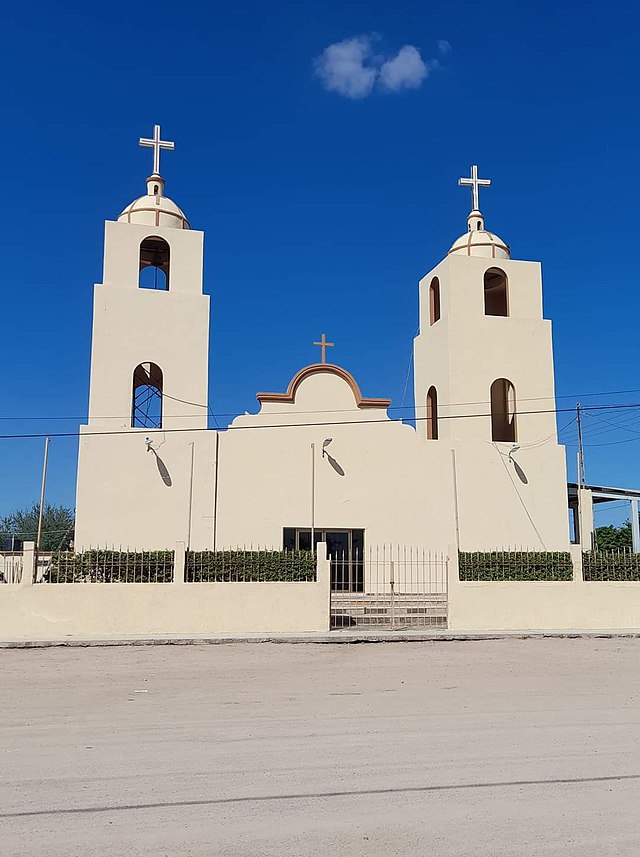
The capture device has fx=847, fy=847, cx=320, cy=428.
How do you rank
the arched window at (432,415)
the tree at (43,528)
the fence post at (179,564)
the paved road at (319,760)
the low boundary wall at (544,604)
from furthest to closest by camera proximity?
the tree at (43,528) < the arched window at (432,415) < the low boundary wall at (544,604) < the fence post at (179,564) < the paved road at (319,760)

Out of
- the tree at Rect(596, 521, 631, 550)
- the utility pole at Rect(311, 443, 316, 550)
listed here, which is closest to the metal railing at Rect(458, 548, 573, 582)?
the utility pole at Rect(311, 443, 316, 550)

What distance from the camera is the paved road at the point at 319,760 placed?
16.5 ft

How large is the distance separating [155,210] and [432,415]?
973 cm

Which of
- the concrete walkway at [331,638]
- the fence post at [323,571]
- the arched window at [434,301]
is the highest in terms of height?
the arched window at [434,301]

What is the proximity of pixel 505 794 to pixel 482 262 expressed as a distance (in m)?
19.8

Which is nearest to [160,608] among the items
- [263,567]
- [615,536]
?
[263,567]

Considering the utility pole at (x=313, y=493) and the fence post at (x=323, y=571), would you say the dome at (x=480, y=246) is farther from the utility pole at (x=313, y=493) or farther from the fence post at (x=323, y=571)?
the fence post at (x=323, y=571)

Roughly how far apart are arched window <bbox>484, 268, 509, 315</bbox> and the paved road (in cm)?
1492

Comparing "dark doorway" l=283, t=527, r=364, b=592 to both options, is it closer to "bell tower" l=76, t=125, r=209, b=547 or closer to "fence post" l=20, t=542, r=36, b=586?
"bell tower" l=76, t=125, r=209, b=547

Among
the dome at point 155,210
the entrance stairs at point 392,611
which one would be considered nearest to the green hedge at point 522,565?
the entrance stairs at point 392,611

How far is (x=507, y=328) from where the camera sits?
23.7 meters

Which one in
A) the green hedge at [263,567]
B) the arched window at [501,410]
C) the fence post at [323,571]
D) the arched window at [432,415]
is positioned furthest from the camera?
the arched window at [501,410]

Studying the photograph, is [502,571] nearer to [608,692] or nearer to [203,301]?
[608,692]

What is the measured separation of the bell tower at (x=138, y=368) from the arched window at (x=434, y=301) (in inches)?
275
